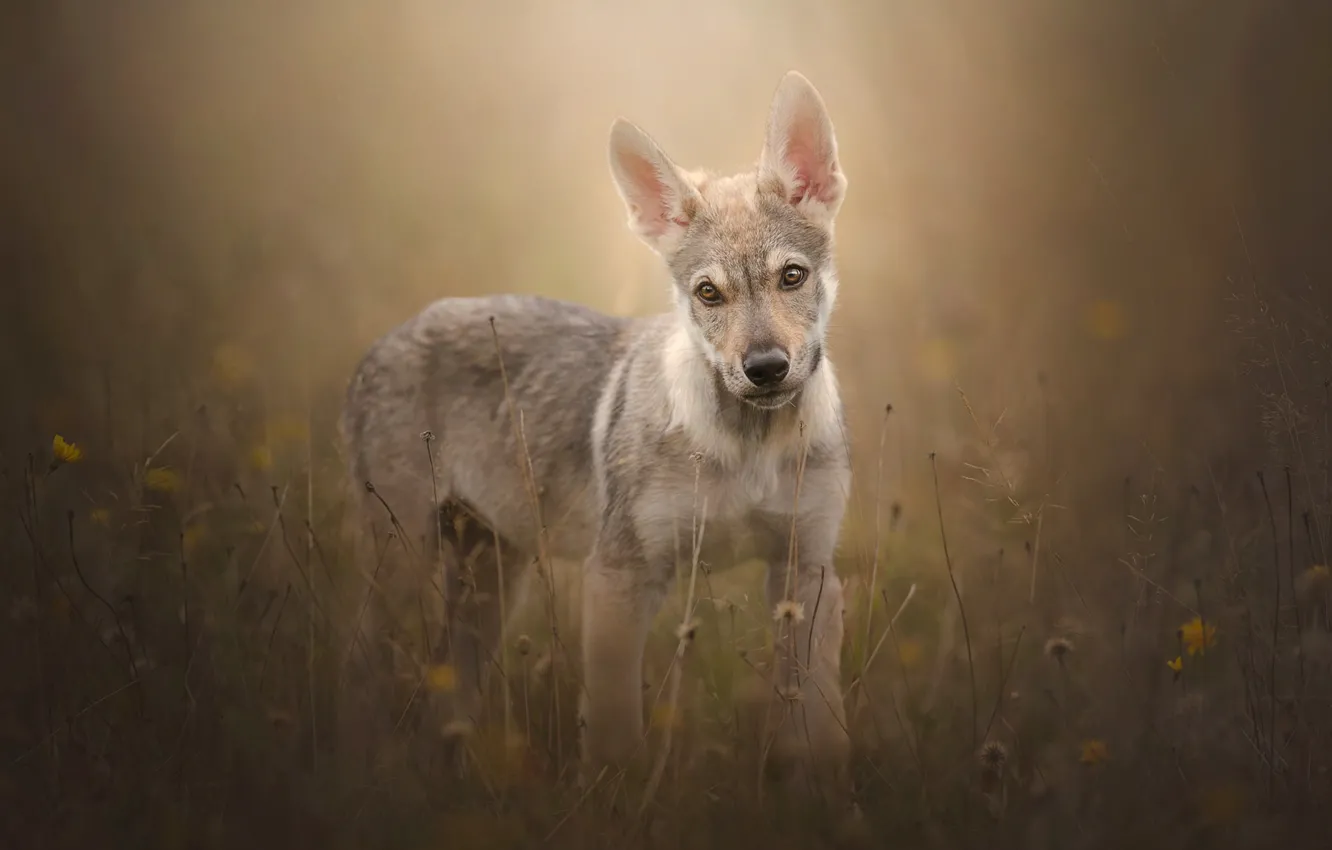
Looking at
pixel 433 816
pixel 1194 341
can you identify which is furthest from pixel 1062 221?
pixel 433 816

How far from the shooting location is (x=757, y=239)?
3738mm

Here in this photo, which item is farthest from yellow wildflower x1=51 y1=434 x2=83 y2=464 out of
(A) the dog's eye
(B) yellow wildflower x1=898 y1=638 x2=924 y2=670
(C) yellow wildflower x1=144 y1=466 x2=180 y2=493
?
(B) yellow wildflower x1=898 y1=638 x2=924 y2=670

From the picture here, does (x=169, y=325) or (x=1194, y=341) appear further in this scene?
(x=169, y=325)

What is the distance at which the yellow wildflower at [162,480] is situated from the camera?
13.5ft

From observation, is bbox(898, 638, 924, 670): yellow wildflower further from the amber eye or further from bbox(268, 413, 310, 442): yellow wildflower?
bbox(268, 413, 310, 442): yellow wildflower

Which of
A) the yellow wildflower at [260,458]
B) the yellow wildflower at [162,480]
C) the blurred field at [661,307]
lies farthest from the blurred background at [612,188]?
the yellow wildflower at [162,480]

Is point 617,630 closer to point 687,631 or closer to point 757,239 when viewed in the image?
point 687,631

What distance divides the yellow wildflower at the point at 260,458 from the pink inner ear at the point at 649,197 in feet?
6.57

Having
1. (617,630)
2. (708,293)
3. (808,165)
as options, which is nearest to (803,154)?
(808,165)

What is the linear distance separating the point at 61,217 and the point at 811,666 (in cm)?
470

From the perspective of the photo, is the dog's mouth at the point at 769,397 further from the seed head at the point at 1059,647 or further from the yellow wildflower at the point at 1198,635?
the yellow wildflower at the point at 1198,635

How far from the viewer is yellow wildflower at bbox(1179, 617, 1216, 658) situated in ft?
10.7

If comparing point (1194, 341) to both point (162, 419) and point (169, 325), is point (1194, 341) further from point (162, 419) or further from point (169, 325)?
point (169, 325)

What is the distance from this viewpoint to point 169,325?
614cm
